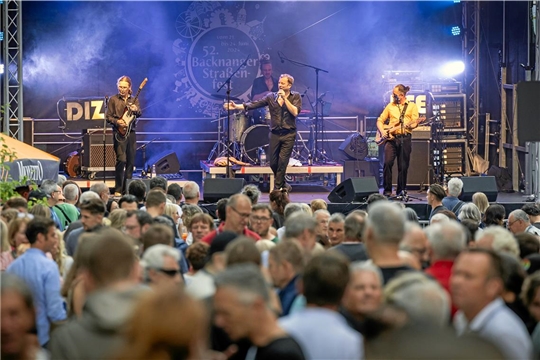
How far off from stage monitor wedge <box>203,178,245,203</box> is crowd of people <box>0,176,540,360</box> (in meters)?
6.82

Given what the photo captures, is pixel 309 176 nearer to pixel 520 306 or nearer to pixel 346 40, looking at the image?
pixel 346 40

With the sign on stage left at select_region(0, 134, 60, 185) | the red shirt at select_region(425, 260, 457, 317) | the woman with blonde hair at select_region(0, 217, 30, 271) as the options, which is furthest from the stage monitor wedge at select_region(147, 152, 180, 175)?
the red shirt at select_region(425, 260, 457, 317)

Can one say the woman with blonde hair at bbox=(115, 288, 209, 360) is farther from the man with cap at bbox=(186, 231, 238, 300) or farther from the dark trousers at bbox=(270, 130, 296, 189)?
the dark trousers at bbox=(270, 130, 296, 189)

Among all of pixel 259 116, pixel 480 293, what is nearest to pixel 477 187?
pixel 259 116

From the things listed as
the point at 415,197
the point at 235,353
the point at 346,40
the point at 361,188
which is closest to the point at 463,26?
the point at 346,40

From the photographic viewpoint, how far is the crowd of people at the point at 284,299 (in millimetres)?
2379

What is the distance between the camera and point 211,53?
19250 mm

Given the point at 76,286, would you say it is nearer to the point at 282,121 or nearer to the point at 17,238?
the point at 17,238

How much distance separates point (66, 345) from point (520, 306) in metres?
2.23

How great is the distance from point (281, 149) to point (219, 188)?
1518 millimetres

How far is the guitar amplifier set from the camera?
16.5 meters

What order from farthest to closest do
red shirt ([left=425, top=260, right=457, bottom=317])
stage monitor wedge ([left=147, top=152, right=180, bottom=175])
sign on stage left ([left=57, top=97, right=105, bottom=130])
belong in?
stage monitor wedge ([left=147, top=152, right=180, bottom=175]) < sign on stage left ([left=57, top=97, right=105, bottom=130]) < red shirt ([left=425, top=260, right=457, bottom=317])

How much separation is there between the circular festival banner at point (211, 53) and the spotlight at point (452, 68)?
370 cm

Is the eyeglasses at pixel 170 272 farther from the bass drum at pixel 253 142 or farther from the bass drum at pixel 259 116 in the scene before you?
the bass drum at pixel 259 116
